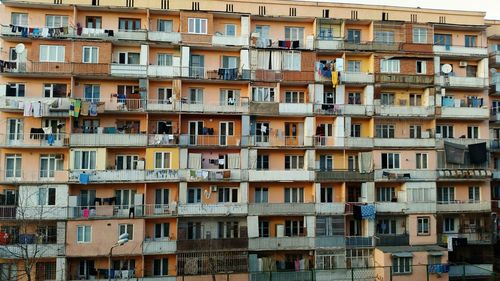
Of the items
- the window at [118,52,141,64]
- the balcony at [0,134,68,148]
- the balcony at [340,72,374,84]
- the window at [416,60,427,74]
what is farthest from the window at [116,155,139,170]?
the window at [416,60,427,74]

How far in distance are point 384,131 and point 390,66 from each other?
5287 millimetres

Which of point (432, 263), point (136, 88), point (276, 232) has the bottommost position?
point (432, 263)

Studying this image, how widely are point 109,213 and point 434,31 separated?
98.0 ft

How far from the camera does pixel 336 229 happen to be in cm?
3181

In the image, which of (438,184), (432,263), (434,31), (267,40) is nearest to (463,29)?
(434,31)

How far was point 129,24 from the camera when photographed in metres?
32.5

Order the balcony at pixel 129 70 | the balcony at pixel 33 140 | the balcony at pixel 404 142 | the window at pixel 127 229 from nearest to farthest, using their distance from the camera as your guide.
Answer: the balcony at pixel 33 140
the window at pixel 127 229
the balcony at pixel 129 70
the balcony at pixel 404 142

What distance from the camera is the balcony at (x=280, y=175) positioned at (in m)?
31.6

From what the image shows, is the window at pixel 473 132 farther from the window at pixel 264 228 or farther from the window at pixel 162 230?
the window at pixel 162 230

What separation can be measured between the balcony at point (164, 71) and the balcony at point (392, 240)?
64.4 feet

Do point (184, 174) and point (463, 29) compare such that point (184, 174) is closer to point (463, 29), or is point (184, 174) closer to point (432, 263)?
point (432, 263)

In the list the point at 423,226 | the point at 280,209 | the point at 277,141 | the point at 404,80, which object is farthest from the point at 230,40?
the point at 423,226


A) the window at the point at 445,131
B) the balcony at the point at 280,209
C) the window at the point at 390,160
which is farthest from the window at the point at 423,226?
the balcony at the point at 280,209

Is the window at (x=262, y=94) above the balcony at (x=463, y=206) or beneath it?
above
